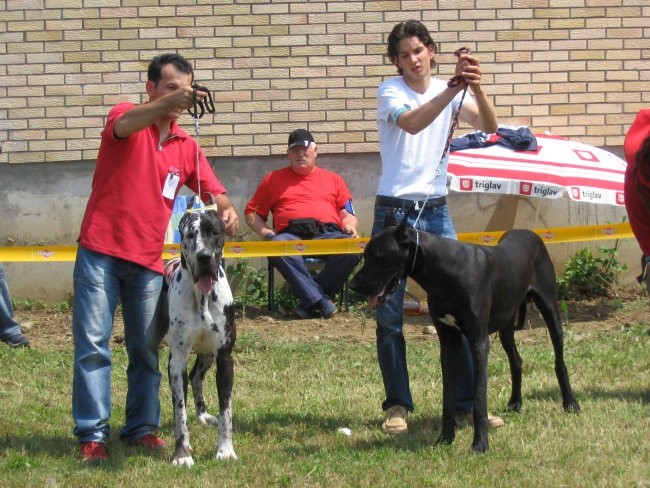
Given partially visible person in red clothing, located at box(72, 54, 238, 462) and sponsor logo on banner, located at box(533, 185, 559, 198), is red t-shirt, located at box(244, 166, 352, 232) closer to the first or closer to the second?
sponsor logo on banner, located at box(533, 185, 559, 198)

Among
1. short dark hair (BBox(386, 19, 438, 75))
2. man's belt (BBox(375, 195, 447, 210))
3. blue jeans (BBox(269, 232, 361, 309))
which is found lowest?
blue jeans (BBox(269, 232, 361, 309))

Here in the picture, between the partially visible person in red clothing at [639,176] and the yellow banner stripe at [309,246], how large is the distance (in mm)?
3670

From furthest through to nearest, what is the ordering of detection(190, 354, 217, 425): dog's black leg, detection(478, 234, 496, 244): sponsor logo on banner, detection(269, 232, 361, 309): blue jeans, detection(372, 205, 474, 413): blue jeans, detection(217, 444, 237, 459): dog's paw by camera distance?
detection(478, 234, 496, 244): sponsor logo on banner
detection(269, 232, 361, 309): blue jeans
detection(190, 354, 217, 425): dog's black leg
detection(372, 205, 474, 413): blue jeans
detection(217, 444, 237, 459): dog's paw

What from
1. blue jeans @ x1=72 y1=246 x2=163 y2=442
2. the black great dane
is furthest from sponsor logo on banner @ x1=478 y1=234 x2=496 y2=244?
blue jeans @ x1=72 y1=246 x2=163 y2=442

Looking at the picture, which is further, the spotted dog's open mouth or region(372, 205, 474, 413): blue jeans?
region(372, 205, 474, 413): blue jeans

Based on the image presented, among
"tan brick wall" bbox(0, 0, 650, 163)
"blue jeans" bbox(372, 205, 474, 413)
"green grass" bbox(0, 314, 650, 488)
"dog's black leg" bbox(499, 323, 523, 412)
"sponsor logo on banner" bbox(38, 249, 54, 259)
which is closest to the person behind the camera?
"green grass" bbox(0, 314, 650, 488)

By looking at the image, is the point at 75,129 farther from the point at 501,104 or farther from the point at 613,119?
the point at 613,119

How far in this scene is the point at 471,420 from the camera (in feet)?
22.0

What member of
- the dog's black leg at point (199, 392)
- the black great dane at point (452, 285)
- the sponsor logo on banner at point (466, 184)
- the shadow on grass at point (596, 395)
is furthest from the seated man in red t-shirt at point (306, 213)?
the black great dane at point (452, 285)

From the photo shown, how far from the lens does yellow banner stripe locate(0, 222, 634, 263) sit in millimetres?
10148

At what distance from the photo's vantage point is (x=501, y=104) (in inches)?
429

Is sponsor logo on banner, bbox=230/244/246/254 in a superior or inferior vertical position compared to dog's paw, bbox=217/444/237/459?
superior

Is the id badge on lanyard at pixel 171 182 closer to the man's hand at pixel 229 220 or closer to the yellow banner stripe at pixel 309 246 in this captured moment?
the man's hand at pixel 229 220

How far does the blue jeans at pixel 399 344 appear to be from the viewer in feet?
A: 21.4
